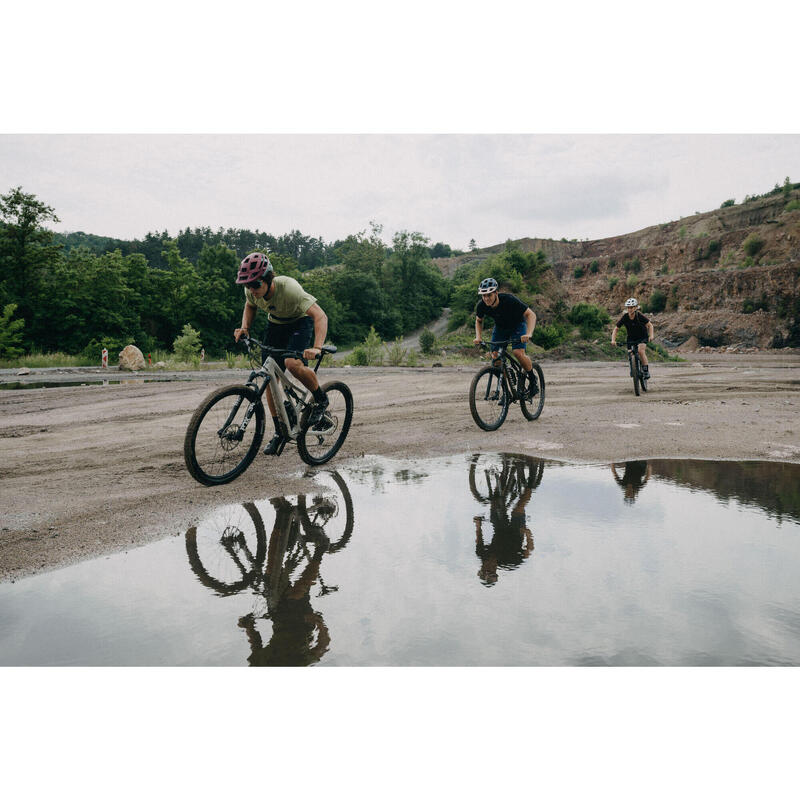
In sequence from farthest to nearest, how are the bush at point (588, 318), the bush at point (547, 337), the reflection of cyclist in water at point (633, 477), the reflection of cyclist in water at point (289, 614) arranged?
1. the bush at point (588, 318)
2. the bush at point (547, 337)
3. the reflection of cyclist in water at point (633, 477)
4. the reflection of cyclist in water at point (289, 614)

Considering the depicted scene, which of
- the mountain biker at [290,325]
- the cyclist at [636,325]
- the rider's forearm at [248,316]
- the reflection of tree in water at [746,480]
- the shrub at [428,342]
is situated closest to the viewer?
the reflection of tree in water at [746,480]

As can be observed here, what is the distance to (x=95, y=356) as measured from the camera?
2753 centimetres

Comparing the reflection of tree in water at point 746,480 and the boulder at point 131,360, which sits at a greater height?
the boulder at point 131,360

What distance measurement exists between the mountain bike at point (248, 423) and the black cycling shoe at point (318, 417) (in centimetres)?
1

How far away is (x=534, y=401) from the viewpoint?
8.95m

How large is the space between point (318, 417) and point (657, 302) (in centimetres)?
5531

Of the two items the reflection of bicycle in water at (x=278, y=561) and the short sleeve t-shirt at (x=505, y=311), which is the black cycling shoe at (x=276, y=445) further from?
the short sleeve t-shirt at (x=505, y=311)

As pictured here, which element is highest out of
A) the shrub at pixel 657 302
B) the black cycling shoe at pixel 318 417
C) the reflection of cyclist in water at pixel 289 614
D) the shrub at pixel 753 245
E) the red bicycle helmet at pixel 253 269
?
the shrub at pixel 753 245

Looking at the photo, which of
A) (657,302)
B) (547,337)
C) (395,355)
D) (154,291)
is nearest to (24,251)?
(154,291)

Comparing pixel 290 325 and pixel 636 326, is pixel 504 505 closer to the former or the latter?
pixel 290 325

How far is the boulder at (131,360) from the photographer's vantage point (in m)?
24.0

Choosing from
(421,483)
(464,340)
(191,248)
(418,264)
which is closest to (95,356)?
(464,340)

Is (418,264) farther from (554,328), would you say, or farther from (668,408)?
(668,408)

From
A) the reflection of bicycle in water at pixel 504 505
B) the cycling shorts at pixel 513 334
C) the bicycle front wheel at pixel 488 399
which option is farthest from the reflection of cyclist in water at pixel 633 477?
the cycling shorts at pixel 513 334
